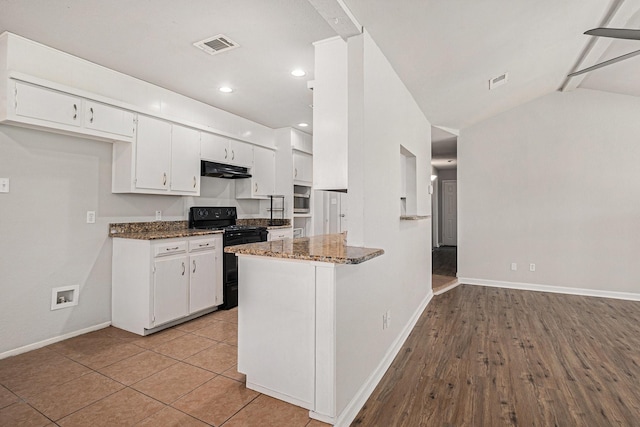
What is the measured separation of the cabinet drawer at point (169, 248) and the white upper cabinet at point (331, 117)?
174 centimetres

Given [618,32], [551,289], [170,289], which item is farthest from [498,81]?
[170,289]

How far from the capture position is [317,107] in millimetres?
2289

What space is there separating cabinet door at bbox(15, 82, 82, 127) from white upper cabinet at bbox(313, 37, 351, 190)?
2.14m

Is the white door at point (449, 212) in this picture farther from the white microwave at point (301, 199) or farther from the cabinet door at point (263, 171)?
the cabinet door at point (263, 171)

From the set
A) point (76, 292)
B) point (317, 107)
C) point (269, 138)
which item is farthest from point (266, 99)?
point (76, 292)

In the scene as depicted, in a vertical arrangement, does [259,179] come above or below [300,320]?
above

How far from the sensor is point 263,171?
191 inches

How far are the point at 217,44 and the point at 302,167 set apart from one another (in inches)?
113

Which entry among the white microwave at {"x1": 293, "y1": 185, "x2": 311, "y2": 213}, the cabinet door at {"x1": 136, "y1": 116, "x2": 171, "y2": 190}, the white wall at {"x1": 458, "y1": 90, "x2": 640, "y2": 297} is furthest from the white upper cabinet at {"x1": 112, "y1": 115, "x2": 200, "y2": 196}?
the white wall at {"x1": 458, "y1": 90, "x2": 640, "y2": 297}

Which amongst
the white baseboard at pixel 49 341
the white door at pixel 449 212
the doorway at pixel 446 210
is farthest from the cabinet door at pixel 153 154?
the white door at pixel 449 212

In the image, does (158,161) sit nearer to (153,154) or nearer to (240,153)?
(153,154)

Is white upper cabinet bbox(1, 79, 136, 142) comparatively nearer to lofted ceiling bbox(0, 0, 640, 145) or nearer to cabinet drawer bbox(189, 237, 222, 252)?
lofted ceiling bbox(0, 0, 640, 145)

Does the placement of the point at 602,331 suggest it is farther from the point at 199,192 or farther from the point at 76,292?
the point at 76,292

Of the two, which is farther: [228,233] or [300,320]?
[228,233]
